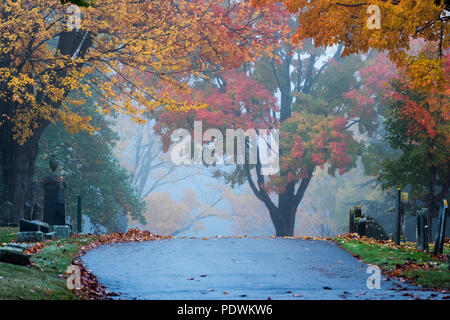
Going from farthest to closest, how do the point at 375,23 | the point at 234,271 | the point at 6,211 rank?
the point at 6,211, the point at 375,23, the point at 234,271

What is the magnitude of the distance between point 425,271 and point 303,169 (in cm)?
2002

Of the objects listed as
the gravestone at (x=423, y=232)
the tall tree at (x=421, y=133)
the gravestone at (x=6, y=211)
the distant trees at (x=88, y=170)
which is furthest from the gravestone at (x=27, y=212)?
the tall tree at (x=421, y=133)

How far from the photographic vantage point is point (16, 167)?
77.9 feet

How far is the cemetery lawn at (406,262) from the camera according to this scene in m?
11.5

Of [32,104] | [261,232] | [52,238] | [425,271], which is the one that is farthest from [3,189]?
[261,232]

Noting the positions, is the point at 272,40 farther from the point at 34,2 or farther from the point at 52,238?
the point at 52,238

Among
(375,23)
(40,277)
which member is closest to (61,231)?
(40,277)

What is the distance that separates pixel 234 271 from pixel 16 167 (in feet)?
44.0

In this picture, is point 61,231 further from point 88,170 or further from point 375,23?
point 88,170

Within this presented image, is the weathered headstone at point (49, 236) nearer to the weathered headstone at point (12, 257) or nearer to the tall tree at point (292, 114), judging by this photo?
the weathered headstone at point (12, 257)

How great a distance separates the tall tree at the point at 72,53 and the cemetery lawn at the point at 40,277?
27.0ft

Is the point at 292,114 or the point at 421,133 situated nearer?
the point at 421,133

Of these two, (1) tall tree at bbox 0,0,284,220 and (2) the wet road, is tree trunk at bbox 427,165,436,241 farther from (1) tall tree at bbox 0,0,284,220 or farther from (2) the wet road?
(2) the wet road
